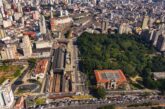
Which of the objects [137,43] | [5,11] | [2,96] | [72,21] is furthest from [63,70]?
[5,11]

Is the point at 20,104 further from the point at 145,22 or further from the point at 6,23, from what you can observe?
the point at 145,22

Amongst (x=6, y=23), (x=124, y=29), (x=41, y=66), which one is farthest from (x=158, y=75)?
(x=6, y=23)

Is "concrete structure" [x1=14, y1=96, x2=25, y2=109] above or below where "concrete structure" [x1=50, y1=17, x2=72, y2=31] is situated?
below

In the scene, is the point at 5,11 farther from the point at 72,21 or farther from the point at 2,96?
the point at 2,96

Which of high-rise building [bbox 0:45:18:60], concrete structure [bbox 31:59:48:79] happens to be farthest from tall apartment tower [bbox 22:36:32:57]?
concrete structure [bbox 31:59:48:79]

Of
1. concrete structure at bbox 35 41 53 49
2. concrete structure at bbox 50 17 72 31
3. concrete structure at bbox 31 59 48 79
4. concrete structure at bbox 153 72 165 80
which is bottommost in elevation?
concrete structure at bbox 153 72 165 80

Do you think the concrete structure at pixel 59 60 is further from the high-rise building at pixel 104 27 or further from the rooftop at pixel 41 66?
the high-rise building at pixel 104 27

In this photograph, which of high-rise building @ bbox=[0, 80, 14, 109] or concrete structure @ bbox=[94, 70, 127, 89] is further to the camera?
concrete structure @ bbox=[94, 70, 127, 89]

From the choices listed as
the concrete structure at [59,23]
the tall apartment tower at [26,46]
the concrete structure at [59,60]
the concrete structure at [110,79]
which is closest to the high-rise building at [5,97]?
the concrete structure at [59,60]

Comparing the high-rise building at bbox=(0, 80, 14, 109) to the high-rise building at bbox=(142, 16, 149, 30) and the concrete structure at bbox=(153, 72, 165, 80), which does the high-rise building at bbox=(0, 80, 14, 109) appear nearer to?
the concrete structure at bbox=(153, 72, 165, 80)
